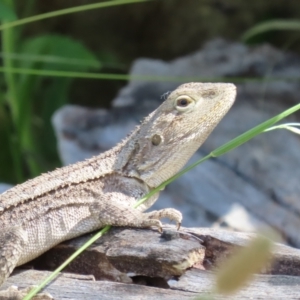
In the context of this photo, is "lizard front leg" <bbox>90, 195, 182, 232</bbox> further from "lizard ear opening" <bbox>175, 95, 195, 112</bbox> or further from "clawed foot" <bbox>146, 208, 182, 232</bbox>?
"lizard ear opening" <bbox>175, 95, 195, 112</bbox>

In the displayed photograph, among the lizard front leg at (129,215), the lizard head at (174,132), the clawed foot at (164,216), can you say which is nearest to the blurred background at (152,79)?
the lizard head at (174,132)

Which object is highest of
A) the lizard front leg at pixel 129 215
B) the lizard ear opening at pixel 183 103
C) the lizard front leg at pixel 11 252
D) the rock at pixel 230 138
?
the rock at pixel 230 138

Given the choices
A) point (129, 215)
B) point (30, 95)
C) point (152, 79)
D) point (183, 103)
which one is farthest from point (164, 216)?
point (30, 95)

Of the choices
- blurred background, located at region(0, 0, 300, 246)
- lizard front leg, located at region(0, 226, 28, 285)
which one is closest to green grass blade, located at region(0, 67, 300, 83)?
blurred background, located at region(0, 0, 300, 246)

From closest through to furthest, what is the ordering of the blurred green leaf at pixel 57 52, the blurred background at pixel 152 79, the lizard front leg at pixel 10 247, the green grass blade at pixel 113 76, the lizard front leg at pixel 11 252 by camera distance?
the lizard front leg at pixel 11 252 → the lizard front leg at pixel 10 247 → the green grass blade at pixel 113 76 → the blurred background at pixel 152 79 → the blurred green leaf at pixel 57 52

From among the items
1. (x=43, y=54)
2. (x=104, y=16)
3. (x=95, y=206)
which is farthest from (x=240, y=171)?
(x=104, y=16)

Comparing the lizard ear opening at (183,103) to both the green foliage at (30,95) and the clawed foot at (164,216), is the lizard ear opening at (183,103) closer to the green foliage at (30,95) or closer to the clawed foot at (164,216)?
the clawed foot at (164,216)

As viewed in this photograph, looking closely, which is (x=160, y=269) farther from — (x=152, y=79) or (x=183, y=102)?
(x=152, y=79)
